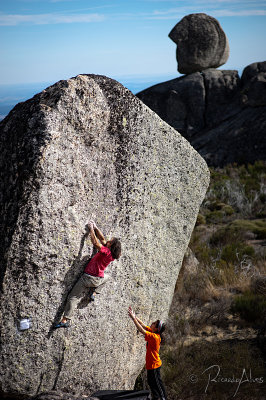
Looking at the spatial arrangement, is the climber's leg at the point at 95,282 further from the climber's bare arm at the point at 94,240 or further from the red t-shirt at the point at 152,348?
the red t-shirt at the point at 152,348

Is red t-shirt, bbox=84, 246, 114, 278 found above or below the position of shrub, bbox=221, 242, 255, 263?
above

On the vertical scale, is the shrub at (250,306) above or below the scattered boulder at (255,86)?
below

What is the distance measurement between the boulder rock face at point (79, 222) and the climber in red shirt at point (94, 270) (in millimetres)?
74

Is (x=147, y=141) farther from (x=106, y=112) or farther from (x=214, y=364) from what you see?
(x=214, y=364)

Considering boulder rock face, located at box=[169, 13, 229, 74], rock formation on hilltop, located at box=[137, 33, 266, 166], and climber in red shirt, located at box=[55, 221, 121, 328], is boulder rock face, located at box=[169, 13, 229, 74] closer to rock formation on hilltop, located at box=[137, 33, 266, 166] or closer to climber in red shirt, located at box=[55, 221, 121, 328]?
rock formation on hilltop, located at box=[137, 33, 266, 166]

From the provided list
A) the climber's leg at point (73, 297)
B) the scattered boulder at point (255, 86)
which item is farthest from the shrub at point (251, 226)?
the scattered boulder at point (255, 86)

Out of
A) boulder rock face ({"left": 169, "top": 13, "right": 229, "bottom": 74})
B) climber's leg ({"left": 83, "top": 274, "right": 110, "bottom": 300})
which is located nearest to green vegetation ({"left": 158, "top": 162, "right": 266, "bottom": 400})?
climber's leg ({"left": 83, "top": 274, "right": 110, "bottom": 300})

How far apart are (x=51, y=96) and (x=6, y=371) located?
2.34 meters

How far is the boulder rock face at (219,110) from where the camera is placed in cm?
1652

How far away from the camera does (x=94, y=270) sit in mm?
3443

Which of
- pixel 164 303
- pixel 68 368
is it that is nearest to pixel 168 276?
pixel 164 303

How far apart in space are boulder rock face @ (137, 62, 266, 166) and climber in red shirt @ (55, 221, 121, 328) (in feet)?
44.7

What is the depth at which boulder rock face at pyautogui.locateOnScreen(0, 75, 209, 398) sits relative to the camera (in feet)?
10.3

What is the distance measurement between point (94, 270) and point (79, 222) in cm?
45
